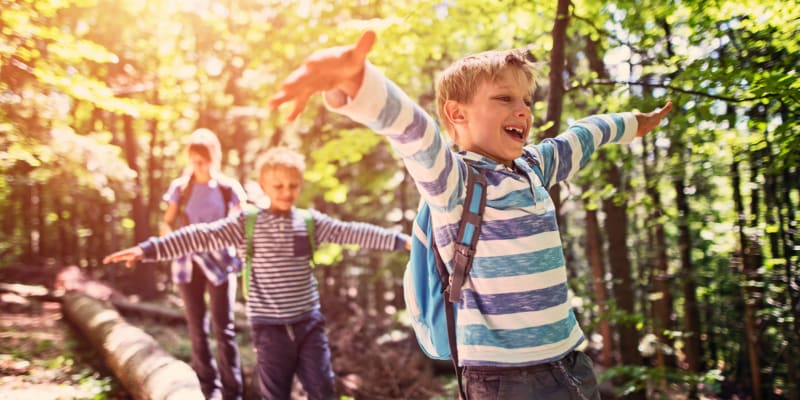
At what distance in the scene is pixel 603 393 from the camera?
6.34 meters

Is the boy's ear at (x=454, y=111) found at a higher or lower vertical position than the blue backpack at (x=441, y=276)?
higher

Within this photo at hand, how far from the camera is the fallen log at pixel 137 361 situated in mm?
3996

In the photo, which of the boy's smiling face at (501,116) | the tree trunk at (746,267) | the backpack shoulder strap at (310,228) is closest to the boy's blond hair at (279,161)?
the backpack shoulder strap at (310,228)

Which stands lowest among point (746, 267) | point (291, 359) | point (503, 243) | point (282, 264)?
point (291, 359)

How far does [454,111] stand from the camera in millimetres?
1771

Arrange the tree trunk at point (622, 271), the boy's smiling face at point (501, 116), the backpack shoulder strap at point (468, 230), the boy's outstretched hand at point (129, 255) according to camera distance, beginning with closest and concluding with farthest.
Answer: the backpack shoulder strap at point (468, 230) → the boy's smiling face at point (501, 116) → the boy's outstretched hand at point (129, 255) → the tree trunk at point (622, 271)

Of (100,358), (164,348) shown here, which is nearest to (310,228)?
(100,358)

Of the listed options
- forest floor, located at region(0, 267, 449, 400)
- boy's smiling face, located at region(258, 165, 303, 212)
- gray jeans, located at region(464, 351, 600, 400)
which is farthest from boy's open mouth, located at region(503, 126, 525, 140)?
forest floor, located at region(0, 267, 449, 400)

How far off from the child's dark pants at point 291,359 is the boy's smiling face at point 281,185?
820 mm

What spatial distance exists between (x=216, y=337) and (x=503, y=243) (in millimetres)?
3409

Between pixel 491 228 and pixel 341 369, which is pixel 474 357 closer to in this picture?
pixel 491 228

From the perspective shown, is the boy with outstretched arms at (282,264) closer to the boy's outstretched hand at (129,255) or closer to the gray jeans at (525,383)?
the boy's outstretched hand at (129,255)

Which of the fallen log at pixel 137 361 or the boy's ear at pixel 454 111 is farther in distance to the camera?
the fallen log at pixel 137 361

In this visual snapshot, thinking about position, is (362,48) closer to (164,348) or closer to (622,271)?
(622,271)
